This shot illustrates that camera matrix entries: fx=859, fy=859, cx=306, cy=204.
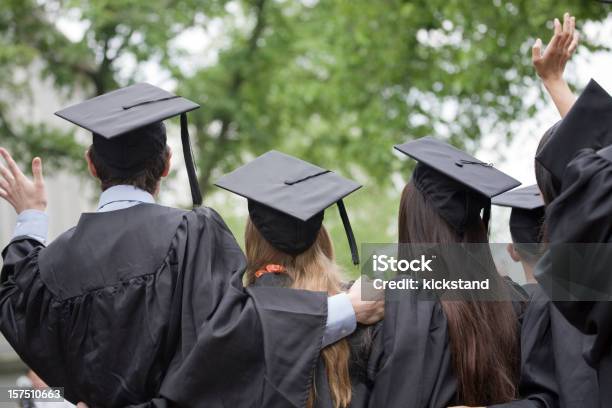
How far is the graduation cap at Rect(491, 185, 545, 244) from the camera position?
3875mm

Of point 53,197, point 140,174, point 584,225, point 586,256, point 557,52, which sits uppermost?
point 557,52

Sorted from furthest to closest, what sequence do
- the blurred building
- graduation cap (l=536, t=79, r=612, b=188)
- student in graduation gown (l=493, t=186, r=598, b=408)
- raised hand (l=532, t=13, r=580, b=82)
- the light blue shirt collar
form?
the blurred building < the light blue shirt collar < raised hand (l=532, t=13, r=580, b=82) < student in graduation gown (l=493, t=186, r=598, b=408) < graduation cap (l=536, t=79, r=612, b=188)

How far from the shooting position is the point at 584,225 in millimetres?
2521

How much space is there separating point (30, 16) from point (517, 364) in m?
10.1

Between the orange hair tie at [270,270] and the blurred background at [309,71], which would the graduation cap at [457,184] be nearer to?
the orange hair tie at [270,270]

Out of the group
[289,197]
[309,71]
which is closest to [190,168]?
[289,197]

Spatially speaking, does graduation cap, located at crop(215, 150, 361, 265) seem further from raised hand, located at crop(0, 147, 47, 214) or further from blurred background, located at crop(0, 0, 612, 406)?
blurred background, located at crop(0, 0, 612, 406)

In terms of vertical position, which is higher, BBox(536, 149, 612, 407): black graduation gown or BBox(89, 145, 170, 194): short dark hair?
BBox(89, 145, 170, 194): short dark hair

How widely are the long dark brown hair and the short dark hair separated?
95cm

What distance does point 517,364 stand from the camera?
10.1ft

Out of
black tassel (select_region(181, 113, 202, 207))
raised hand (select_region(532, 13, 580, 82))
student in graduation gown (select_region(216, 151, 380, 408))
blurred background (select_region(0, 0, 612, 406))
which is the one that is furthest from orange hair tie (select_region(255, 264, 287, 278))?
blurred background (select_region(0, 0, 612, 406))

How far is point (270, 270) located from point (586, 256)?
45.1 inches

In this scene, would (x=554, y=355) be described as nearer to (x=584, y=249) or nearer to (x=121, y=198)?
(x=584, y=249)

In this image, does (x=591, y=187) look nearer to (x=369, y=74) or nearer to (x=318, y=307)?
(x=318, y=307)
